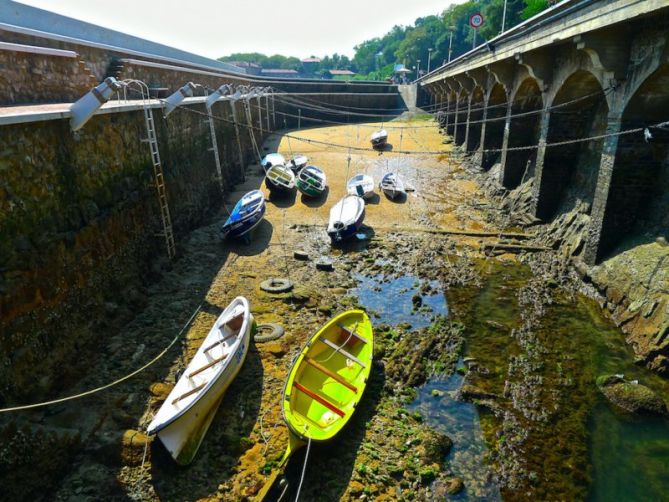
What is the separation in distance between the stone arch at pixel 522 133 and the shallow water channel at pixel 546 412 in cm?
1052

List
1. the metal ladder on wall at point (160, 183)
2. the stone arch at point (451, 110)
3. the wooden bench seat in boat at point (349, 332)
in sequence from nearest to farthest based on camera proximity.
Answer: the wooden bench seat in boat at point (349, 332), the metal ladder on wall at point (160, 183), the stone arch at point (451, 110)

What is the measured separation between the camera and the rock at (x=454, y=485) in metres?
7.40

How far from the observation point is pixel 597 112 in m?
16.6

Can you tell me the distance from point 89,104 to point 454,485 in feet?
36.5

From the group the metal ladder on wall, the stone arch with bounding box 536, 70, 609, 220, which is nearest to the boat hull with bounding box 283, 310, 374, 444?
the metal ladder on wall

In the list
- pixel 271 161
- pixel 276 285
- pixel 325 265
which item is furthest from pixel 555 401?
pixel 271 161

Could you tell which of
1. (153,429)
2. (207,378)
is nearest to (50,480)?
(153,429)

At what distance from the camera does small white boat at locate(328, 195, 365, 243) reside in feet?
57.1

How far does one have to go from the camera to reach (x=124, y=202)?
12.1 meters

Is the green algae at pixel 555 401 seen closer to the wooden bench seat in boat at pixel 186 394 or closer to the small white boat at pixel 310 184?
the wooden bench seat in boat at pixel 186 394

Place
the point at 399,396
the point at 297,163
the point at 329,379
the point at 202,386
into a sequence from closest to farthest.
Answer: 1. the point at 202,386
2. the point at 329,379
3. the point at 399,396
4. the point at 297,163

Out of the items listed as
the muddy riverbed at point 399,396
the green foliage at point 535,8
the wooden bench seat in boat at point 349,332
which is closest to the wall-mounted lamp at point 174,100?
the muddy riverbed at point 399,396

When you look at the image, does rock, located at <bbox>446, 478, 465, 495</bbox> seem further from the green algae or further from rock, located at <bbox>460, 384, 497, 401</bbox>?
rock, located at <bbox>460, 384, 497, 401</bbox>

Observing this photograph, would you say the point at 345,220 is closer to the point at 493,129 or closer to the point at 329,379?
the point at 329,379
